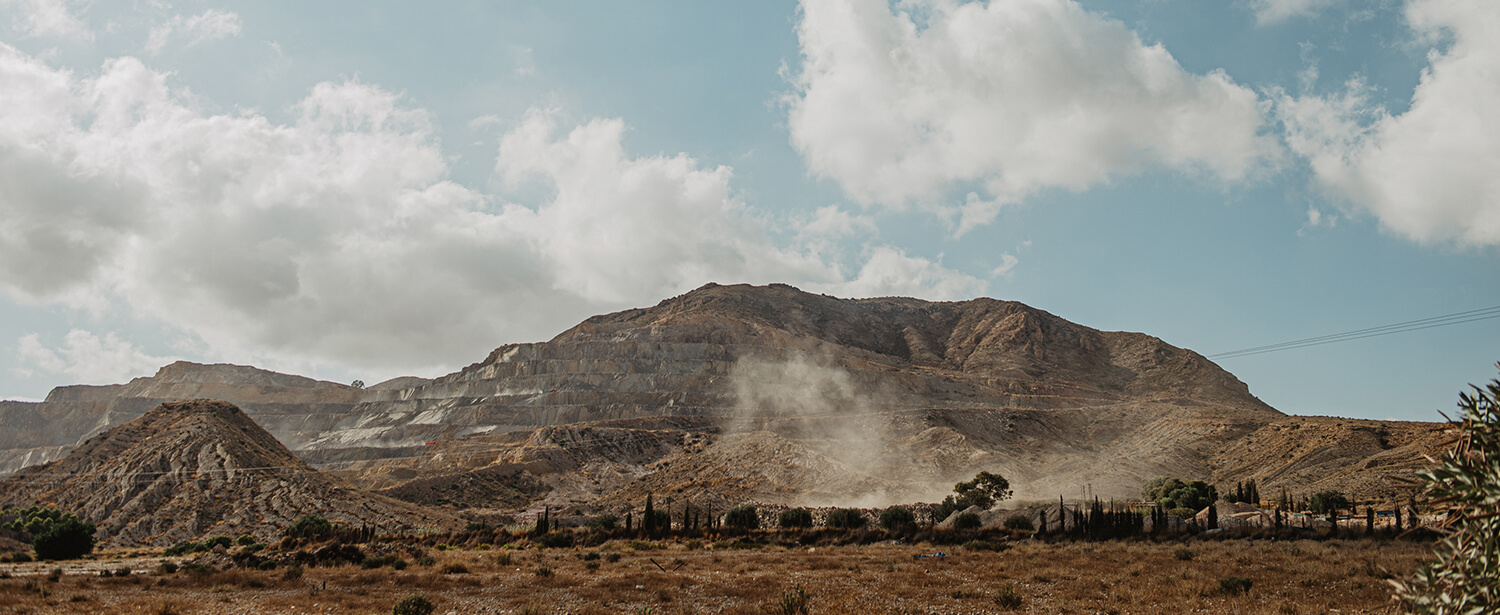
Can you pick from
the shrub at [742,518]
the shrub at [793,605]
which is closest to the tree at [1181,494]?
the shrub at [742,518]

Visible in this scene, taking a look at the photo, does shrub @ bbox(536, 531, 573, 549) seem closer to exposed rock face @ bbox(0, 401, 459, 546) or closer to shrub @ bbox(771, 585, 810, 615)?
shrub @ bbox(771, 585, 810, 615)

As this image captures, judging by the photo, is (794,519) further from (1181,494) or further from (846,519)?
(1181,494)

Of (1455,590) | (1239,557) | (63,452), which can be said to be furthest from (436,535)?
(63,452)

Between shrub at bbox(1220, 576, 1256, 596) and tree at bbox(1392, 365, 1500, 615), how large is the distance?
1300cm

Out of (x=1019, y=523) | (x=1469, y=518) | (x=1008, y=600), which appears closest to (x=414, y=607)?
(x=1008, y=600)

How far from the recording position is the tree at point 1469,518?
238 inches

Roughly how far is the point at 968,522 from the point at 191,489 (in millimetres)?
57673

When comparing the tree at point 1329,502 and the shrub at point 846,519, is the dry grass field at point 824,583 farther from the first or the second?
the tree at point 1329,502

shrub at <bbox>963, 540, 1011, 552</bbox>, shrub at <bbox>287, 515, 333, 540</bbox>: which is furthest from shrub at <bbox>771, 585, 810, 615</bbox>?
shrub at <bbox>287, 515, 333, 540</bbox>

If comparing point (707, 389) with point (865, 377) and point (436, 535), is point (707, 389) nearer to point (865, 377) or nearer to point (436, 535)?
point (865, 377)

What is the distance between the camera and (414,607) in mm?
17016

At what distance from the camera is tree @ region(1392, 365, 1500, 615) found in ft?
19.8

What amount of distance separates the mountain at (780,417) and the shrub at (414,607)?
160ft

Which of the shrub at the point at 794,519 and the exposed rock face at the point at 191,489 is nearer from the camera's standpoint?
the shrub at the point at 794,519
